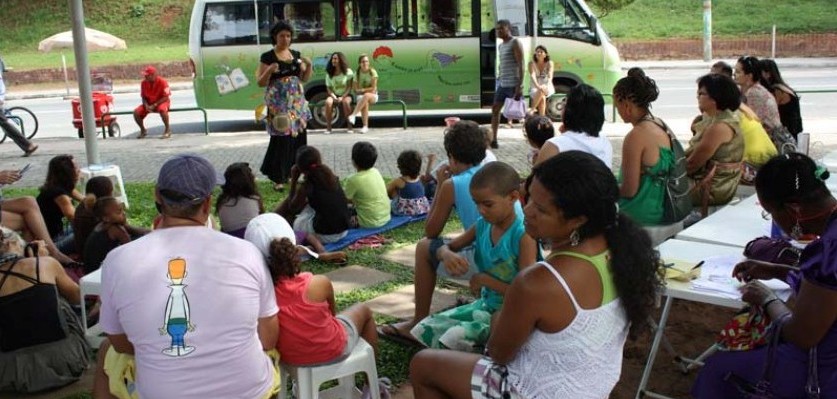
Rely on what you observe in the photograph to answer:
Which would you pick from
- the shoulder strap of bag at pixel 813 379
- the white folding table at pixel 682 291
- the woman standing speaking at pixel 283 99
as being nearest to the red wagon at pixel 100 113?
the woman standing speaking at pixel 283 99

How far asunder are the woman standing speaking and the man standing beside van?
3471 mm

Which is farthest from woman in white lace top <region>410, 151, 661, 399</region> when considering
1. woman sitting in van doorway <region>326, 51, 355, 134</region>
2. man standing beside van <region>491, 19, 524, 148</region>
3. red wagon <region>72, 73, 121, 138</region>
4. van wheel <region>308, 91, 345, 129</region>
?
red wagon <region>72, 73, 121, 138</region>

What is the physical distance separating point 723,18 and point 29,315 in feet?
94.2

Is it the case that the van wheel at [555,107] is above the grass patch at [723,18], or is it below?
below

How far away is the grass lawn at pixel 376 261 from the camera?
13.7 feet

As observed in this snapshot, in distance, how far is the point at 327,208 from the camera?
6.23 m

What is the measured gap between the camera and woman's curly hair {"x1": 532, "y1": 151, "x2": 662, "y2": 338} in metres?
2.49

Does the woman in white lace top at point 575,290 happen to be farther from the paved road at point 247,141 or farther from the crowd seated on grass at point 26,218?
the paved road at point 247,141

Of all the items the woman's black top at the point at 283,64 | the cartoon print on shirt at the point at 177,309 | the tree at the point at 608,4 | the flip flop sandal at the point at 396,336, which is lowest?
the flip flop sandal at the point at 396,336

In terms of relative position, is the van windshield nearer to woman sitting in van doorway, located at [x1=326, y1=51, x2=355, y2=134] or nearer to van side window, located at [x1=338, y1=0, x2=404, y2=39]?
van side window, located at [x1=338, y1=0, x2=404, y2=39]

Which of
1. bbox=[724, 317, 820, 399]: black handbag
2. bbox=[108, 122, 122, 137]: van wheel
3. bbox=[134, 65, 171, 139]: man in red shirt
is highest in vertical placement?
bbox=[134, 65, 171, 139]: man in red shirt

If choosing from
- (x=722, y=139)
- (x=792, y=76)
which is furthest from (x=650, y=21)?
(x=722, y=139)

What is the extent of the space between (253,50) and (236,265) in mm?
12579

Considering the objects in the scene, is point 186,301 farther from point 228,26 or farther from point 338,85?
point 228,26
